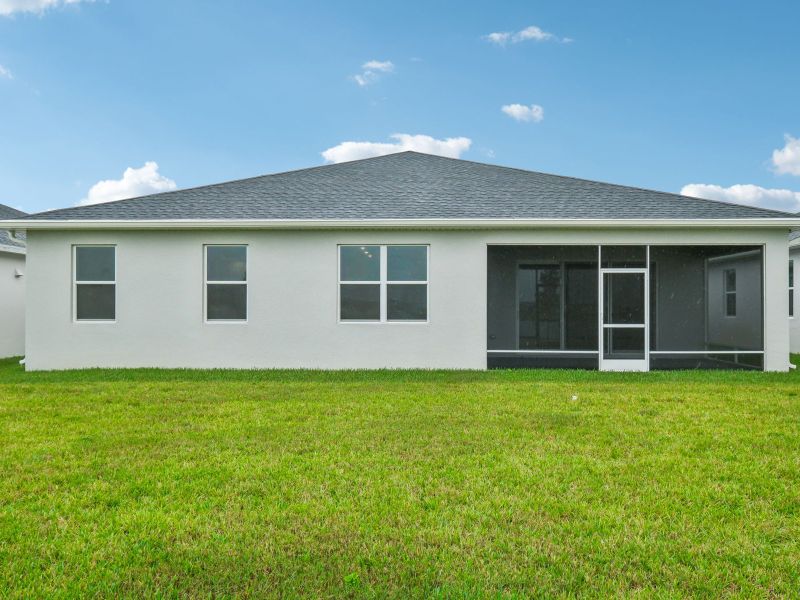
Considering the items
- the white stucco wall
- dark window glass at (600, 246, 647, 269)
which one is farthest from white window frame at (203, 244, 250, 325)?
dark window glass at (600, 246, 647, 269)

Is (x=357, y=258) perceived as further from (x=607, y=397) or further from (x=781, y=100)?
(x=781, y=100)

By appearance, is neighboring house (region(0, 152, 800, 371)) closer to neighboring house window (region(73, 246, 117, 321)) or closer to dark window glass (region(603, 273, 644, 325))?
neighboring house window (region(73, 246, 117, 321))

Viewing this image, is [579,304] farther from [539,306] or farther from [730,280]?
[730,280]

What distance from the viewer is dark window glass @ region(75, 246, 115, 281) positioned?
39.2ft

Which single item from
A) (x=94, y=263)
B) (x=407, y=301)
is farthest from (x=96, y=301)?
(x=407, y=301)

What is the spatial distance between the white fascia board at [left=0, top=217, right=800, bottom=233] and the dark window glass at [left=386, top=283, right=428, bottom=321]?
1247 mm

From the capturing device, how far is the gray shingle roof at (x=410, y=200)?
11.7 m

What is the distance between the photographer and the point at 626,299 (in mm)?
13016

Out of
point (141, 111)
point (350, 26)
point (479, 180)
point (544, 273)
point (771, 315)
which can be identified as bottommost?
point (771, 315)

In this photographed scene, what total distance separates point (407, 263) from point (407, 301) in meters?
0.78

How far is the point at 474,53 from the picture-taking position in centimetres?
1786

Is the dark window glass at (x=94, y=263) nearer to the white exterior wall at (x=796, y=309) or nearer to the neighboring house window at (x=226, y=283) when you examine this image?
the neighboring house window at (x=226, y=283)

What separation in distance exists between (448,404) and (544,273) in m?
9.47

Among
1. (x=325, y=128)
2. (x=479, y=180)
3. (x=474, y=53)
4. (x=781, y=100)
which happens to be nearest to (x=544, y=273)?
(x=479, y=180)
